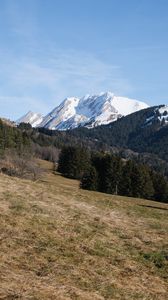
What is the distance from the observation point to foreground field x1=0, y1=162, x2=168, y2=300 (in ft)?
43.0

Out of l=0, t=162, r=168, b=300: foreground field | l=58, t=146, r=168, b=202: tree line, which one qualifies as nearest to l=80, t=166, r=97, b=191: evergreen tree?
l=58, t=146, r=168, b=202: tree line

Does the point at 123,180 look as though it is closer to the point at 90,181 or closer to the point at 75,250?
the point at 90,181

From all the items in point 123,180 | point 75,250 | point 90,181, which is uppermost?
point 123,180

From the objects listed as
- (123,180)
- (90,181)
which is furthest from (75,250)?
(123,180)

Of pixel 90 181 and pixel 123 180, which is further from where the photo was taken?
pixel 123 180

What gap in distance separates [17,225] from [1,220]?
72 centimetres

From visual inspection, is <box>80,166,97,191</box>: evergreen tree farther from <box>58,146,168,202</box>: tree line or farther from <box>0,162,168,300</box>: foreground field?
<box>0,162,168,300</box>: foreground field

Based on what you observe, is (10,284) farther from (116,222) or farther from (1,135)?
(1,135)

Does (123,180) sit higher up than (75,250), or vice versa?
(123,180)

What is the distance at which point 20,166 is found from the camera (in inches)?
3898

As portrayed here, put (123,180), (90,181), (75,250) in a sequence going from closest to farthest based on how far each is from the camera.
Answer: (75,250) < (90,181) < (123,180)

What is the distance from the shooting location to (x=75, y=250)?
16828 mm

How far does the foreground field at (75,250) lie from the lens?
13102mm

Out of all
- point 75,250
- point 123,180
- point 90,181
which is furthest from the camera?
point 123,180
